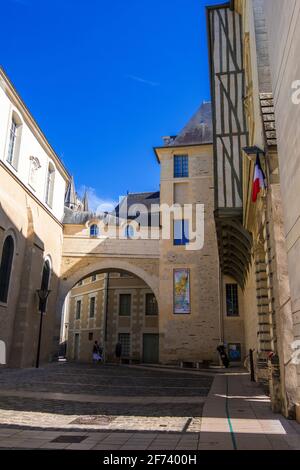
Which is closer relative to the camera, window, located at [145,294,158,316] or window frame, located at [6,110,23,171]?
window frame, located at [6,110,23,171]

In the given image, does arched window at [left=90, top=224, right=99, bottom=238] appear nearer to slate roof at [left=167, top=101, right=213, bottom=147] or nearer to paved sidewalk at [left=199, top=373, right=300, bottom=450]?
slate roof at [left=167, top=101, right=213, bottom=147]

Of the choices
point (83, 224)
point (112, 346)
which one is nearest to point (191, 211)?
point (83, 224)

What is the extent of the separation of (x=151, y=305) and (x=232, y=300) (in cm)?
706

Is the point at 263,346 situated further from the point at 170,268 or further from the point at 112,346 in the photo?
the point at 112,346

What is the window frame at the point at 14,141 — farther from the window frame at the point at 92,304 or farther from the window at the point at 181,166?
the window frame at the point at 92,304

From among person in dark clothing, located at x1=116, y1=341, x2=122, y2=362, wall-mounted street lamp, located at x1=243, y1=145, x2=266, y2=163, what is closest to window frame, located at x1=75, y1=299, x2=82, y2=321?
person in dark clothing, located at x1=116, y1=341, x2=122, y2=362

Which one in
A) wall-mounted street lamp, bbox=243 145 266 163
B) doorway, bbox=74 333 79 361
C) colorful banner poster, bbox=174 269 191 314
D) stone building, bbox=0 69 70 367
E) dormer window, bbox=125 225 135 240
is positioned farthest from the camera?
doorway, bbox=74 333 79 361

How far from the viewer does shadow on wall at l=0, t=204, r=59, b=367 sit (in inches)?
584

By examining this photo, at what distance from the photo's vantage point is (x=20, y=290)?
15961 mm

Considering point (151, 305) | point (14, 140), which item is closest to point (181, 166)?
point (151, 305)

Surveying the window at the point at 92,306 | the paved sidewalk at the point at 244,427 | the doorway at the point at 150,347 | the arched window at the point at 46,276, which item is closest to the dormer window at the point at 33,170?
the arched window at the point at 46,276

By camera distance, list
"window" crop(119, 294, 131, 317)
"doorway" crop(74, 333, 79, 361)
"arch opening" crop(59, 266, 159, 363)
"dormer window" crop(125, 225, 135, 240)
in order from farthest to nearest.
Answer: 1. "doorway" crop(74, 333, 79, 361)
2. "window" crop(119, 294, 131, 317)
3. "arch opening" crop(59, 266, 159, 363)
4. "dormer window" crop(125, 225, 135, 240)

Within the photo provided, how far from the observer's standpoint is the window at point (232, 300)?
20703 millimetres

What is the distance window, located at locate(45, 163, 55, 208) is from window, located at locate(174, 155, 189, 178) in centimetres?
663
